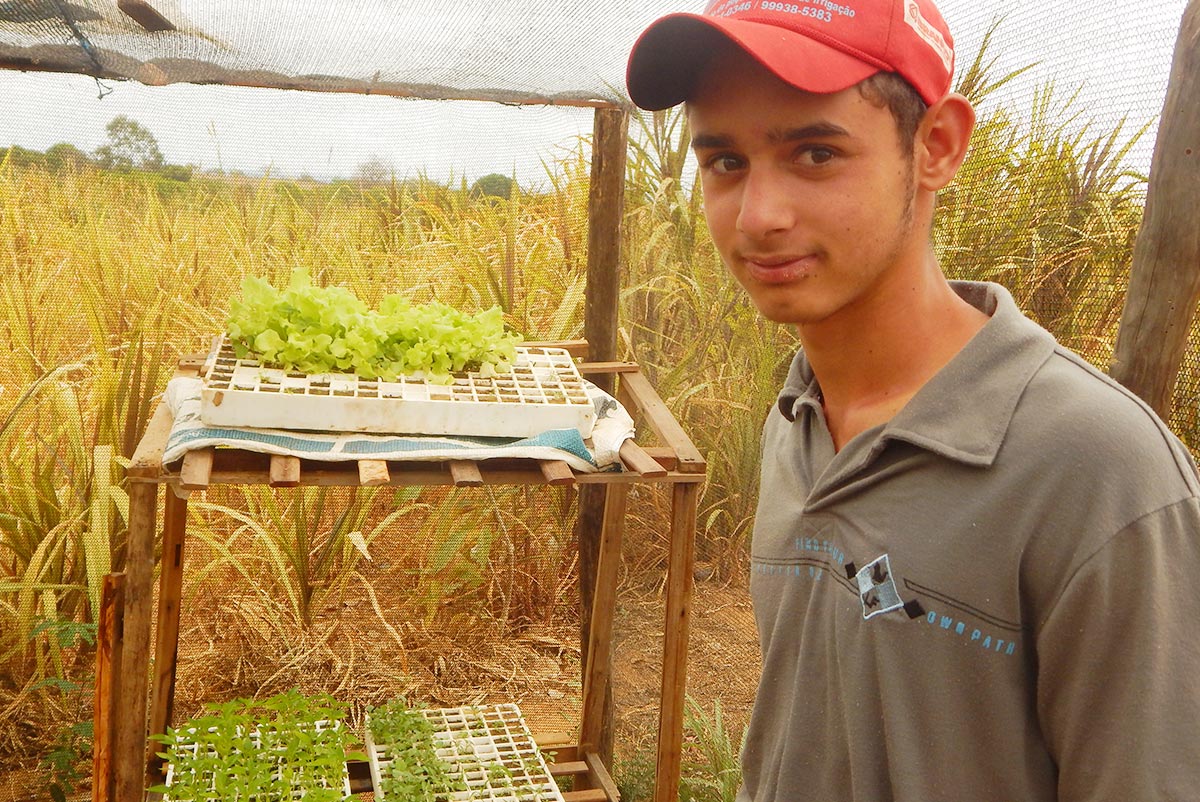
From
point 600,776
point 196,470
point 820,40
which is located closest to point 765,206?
point 820,40

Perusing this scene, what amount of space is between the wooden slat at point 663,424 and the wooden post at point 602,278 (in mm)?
312

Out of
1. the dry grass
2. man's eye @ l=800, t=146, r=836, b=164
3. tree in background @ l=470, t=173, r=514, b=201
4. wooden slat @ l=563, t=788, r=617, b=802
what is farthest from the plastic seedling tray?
tree in background @ l=470, t=173, r=514, b=201

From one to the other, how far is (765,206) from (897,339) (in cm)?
23

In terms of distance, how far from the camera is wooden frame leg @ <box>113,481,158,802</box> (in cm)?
227

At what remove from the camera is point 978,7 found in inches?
122

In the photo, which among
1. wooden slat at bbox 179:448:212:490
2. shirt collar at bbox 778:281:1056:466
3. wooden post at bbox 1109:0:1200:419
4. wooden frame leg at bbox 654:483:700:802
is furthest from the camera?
wooden frame leg at bbox 654:483:700:802

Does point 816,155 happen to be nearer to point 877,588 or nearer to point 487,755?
point 877,588

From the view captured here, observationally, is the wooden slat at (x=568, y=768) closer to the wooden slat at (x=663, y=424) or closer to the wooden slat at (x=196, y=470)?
the wooden slat at (x=663, y=424)

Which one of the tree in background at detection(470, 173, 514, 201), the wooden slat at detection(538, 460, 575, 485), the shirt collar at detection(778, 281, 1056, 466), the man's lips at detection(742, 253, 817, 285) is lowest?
the wooden slat at detection(538, 460, 575, 485)

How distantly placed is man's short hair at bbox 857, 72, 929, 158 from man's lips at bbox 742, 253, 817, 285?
17 cm

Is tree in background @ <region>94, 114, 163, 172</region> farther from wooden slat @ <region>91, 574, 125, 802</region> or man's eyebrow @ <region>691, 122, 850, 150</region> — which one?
man's eyebrow @ <region>691, 122, 850, 150</region>

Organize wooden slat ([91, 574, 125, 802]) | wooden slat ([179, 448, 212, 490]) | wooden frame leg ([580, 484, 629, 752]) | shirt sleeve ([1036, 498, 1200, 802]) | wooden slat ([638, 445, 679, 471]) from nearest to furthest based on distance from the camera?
shirt sleeve ([1036, 498, 1200, 802]) → wooden slat ([179, 448, 212, 490]) → wooden slat ([91, 574, 125, 802]) → wooden slat ([638, 445, 679, 471]) → wooden frame leg ([580, 484, 629, 752])

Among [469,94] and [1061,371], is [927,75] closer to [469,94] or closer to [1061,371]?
[1061,371]

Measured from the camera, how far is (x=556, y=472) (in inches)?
90.2
